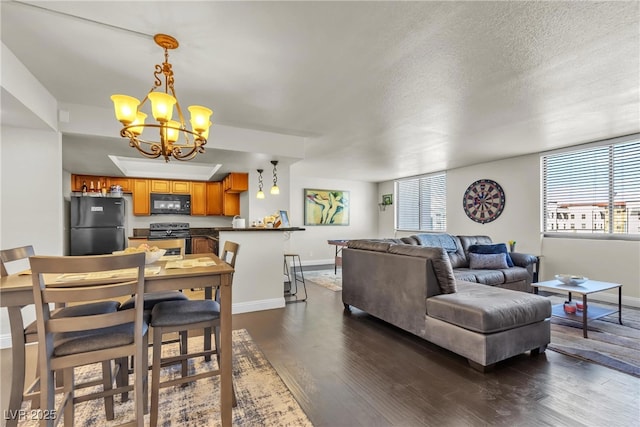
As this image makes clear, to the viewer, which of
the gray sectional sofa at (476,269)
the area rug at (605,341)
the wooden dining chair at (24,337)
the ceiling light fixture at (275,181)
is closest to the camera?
the wooden dining chair at (24,337)

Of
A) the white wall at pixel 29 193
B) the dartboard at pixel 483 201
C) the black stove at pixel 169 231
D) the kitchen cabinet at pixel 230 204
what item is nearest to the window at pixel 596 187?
the dartboard at pixel 483 201

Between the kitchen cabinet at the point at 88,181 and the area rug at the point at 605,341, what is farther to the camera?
the kitchen cabinet at the point at 88,181

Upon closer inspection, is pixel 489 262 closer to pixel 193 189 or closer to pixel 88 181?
pixel 193 189

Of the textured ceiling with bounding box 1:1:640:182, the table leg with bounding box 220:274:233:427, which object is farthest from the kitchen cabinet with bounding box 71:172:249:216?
the table leg with bounding box 220:274:233:427

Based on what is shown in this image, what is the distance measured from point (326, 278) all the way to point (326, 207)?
8.89ft

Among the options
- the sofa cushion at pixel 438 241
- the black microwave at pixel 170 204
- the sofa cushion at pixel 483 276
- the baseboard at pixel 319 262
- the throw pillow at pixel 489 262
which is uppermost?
the black microwave at pixel 170 204

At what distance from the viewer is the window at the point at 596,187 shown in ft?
13.9

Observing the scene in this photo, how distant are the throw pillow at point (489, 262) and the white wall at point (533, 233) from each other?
125cm

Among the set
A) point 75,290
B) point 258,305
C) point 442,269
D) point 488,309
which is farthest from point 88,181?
point 488,309

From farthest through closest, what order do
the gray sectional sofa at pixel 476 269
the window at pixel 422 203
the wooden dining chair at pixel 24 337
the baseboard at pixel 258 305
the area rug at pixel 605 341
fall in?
the window at pixel 422 203
the gray sectional sofa at pixel 476 269
the baseboard at pixel 258 305
the area rug at pixel 605 341
the wooden dining chair at pixel 24 337

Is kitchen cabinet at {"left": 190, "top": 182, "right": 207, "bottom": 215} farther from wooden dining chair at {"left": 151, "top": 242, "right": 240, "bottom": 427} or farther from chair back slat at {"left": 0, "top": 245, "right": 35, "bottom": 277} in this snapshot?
wooden dining chair at {"left": 151, "top": 242, "right": 240, "bottom": 427}

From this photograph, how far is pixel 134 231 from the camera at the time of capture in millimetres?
5863

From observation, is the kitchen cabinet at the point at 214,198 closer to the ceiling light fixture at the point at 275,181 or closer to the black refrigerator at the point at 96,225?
the black refrigerator at the point at 96,225

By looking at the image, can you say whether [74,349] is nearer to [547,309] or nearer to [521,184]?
[547,309]
